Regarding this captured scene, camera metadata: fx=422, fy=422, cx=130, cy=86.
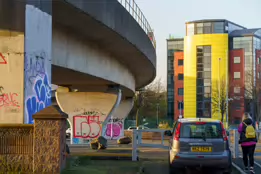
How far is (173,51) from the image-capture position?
80562mm

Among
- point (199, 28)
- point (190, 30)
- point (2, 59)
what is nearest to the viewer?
point (2, 59)

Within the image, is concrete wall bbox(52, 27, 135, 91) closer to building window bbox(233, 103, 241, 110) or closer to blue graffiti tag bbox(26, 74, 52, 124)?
blue graffiti tag bbox(26, 74, 52, 124)

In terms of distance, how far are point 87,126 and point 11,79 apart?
60.4 feet

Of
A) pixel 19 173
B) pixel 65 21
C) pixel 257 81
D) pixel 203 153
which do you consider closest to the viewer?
pixel 19 173

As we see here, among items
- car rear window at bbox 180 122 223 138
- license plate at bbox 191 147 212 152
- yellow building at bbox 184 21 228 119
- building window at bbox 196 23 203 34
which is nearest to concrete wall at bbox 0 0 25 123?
car rear window at bbox 180 122 223 138

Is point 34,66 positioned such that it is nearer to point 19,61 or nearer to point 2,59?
point 19,61

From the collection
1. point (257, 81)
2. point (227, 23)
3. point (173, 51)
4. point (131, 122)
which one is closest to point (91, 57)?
point (257, 81)

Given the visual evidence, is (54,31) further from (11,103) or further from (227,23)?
(227,23)

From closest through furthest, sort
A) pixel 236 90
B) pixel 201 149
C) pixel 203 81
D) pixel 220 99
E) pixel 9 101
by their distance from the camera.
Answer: pixel 9 101
pixel 201 149
pixel 220 99
pixel 236 90
pixel 203 81

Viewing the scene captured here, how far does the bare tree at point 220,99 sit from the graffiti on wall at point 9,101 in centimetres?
4712

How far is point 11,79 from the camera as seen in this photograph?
33.3ft

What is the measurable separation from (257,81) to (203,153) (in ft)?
156

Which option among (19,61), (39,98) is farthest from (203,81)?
(19,61)

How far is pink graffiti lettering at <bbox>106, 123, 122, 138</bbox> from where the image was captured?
39.0m
